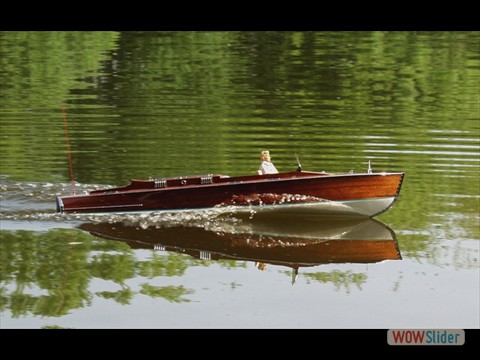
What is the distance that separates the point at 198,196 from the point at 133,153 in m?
7.85

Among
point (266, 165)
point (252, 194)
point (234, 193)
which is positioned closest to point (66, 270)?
point (234, 193)

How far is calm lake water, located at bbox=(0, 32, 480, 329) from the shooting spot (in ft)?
76.6

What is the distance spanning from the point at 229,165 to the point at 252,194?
5.72 meters

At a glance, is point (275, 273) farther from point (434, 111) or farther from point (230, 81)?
point (230, 81)

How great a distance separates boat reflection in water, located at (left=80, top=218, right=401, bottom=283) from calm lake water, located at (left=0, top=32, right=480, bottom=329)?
7cm

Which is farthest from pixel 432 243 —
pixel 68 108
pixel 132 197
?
pixel 68 108

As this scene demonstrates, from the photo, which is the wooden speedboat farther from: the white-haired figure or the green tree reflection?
the green tree reflection

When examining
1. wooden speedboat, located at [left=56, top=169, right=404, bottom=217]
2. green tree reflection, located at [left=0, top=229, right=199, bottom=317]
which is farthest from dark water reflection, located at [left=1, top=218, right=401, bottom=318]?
wooden speedboat, located at [left=56, top=169, right=404, bottom=217]

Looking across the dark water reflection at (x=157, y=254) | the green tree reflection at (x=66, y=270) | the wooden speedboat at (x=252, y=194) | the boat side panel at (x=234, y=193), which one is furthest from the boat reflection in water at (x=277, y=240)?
the green tree reflection at (x=66, y=270)

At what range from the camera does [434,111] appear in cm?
4556
